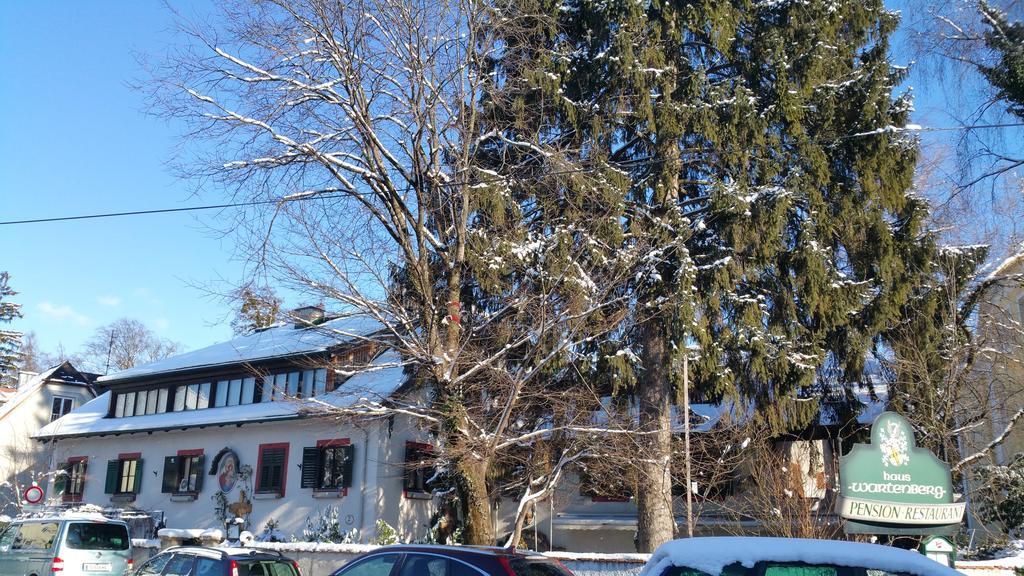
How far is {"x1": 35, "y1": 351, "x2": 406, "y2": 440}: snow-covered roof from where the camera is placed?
81.6ft

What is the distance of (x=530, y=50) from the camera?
20.5 meters

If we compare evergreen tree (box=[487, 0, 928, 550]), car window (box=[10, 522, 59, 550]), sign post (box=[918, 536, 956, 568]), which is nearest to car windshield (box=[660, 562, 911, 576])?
sign post (box=[918, 536, 956, 568])

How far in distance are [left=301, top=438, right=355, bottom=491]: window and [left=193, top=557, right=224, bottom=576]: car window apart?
12770 millimetres

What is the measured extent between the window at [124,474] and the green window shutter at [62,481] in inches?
119

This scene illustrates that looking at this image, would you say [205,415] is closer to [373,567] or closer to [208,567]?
[208,567]

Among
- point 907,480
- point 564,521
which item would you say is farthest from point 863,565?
point 564,521

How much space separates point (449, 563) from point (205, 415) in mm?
23359

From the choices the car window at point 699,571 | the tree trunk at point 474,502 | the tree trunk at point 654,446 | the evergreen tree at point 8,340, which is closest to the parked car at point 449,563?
the car window at point 699,571

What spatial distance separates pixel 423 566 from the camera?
28.6 feet

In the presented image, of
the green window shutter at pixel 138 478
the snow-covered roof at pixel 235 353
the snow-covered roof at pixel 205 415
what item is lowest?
the green window shutter at pixel 138 478

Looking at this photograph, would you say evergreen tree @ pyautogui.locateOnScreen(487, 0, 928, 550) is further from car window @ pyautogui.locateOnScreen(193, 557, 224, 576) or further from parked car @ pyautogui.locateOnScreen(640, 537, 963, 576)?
parked car @ pyautogui.locateOnScreen(640, 537, 963, 576)

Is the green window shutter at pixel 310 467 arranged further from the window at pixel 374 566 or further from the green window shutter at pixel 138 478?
the window at pixel 374 566

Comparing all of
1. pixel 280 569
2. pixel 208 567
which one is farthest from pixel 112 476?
pixel 280 569

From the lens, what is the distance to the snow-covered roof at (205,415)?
2486 cm
